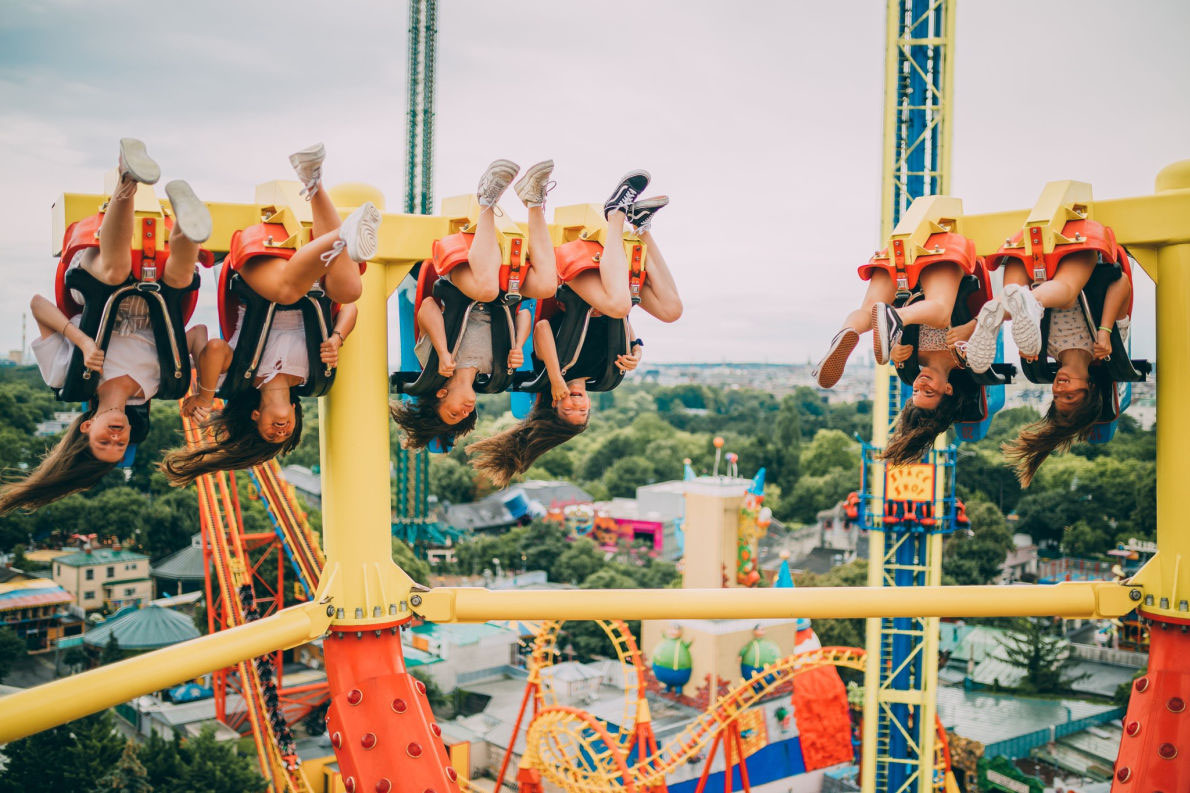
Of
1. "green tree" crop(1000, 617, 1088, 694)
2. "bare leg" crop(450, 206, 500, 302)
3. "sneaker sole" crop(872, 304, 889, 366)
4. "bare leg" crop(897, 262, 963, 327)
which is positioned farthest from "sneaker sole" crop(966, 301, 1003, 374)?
"green tree" crop(1000, 617, 1088, 694)

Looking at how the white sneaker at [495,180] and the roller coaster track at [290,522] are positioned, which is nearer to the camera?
the white sneaker at [495,180]

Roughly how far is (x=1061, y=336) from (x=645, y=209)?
2.04m

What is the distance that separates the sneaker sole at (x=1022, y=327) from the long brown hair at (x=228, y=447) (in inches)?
120

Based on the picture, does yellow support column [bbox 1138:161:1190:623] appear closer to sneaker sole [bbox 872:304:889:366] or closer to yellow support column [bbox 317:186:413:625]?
sneaker sole [bbox 872:304:889:366]

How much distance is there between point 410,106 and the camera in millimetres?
29859

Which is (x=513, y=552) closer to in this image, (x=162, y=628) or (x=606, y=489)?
(x=162, y=628)

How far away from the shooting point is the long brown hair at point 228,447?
171 inches

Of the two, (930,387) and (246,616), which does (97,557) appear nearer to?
(246,616)

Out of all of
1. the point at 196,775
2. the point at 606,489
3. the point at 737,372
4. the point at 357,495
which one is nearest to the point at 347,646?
the point at 357,495

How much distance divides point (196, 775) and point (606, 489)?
37999 mm

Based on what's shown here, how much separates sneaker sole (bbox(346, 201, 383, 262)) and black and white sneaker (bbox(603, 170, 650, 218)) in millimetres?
1197

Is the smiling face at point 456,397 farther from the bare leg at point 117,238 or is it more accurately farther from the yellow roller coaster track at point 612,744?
the yellow roller coaster track at point 612,744

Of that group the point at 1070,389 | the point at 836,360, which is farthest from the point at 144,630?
the point at 1070,389

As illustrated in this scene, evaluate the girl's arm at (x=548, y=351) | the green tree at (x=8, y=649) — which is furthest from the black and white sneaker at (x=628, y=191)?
the green tree at (x=8, y=649)
